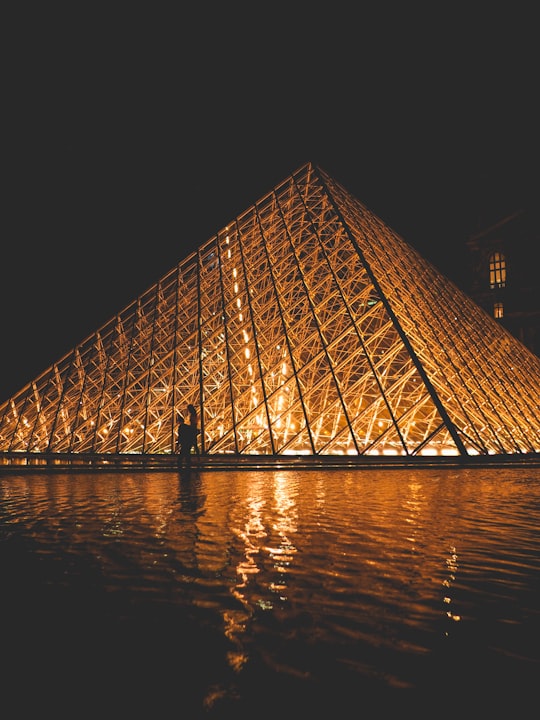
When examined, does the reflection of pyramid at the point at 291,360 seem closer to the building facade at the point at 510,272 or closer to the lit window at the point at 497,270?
the building facade at the point at 510,272

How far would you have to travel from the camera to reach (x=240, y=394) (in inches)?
742

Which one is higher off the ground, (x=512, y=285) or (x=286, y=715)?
(x=512, y=285)

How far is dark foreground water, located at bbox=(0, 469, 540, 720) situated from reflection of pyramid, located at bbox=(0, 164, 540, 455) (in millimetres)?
9551

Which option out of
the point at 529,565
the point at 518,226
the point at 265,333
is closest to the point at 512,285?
the point at 518,226

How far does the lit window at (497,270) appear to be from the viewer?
46375mm

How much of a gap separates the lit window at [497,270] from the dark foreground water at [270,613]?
137ft

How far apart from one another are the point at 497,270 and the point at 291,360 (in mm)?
33311

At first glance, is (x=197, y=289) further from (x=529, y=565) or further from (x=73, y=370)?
(x=529, y=565)

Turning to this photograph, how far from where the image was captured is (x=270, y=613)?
3729 millimetres

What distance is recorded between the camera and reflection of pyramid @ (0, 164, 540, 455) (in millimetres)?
17422

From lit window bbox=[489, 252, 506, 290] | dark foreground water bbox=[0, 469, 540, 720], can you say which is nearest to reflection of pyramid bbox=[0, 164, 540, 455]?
dark foreground water bbox=[0, 469, 540, 720]

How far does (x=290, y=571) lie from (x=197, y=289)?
20.9 meters

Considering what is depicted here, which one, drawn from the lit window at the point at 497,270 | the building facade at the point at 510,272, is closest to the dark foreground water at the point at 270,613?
the building facade at the point at 510,272

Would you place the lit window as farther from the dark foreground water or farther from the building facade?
the dark foreground water
